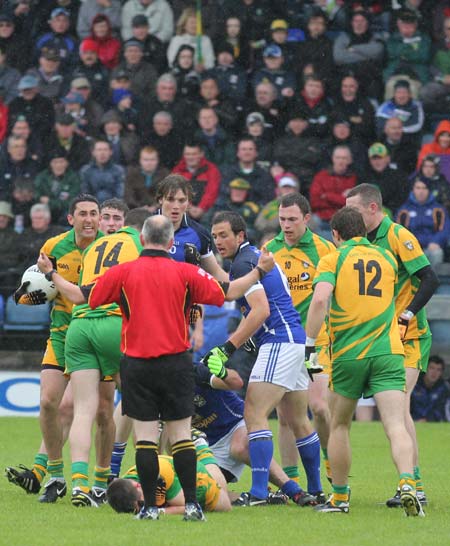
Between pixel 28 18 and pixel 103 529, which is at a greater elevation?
pixel 28 18

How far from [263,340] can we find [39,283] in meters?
1.72

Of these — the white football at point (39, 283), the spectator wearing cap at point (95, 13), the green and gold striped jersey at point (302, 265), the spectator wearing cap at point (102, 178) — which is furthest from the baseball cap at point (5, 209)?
the white football at point (39, 283)

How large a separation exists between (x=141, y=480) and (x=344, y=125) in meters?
11.7

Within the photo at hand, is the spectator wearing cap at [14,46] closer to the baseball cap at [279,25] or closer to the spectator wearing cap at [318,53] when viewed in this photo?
the baseball cap at [279,25]

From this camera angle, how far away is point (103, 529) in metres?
7.63

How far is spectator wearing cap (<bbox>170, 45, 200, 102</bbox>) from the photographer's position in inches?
781

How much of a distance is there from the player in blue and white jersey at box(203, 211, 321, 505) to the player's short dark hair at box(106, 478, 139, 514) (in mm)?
1088

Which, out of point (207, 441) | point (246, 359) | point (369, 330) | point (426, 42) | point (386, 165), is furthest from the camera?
point (426, 42)

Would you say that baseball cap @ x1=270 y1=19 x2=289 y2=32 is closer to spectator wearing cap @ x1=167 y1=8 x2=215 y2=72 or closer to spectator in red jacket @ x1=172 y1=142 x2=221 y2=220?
spectator wearing cap @ x1=167 y1=8 x2=215 y2=72

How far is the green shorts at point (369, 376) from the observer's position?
27.9 feet

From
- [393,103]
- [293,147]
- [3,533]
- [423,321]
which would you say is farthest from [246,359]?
[3,533]

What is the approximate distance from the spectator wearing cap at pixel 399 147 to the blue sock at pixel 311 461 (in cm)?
972

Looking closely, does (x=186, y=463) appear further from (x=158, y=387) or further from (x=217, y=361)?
(x=217, y=361)

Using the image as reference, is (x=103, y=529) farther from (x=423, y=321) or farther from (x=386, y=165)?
(x=386, y=165)
